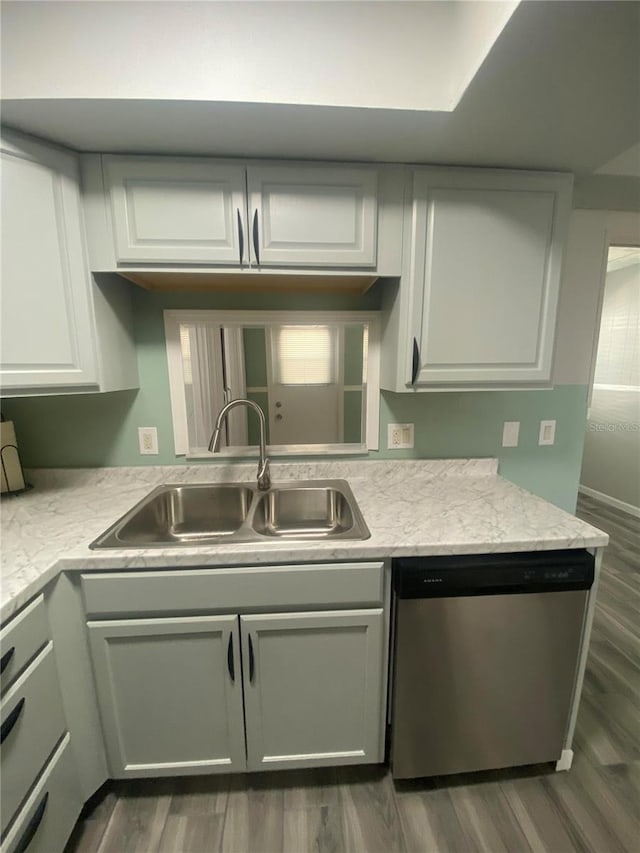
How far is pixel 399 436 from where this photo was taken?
5.42 feet

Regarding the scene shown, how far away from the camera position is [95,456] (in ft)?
5.14

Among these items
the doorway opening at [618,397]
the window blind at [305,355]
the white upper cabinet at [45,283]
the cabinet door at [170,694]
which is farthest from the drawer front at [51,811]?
the doorway opening at [618,397]

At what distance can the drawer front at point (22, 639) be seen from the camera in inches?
31.7

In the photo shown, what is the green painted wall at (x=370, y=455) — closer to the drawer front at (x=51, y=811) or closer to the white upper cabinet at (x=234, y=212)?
the white upper cabinet at (x=234, y=212)

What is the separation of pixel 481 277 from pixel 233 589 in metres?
1.34

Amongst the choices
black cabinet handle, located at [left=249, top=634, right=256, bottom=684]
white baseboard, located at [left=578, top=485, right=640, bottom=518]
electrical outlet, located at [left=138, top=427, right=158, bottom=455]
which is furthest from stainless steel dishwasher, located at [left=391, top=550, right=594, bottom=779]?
white baseboard, located at [left=578, top=485, right=640, bottom=518]

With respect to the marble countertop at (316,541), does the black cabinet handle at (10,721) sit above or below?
below

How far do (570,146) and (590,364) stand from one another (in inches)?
36.2

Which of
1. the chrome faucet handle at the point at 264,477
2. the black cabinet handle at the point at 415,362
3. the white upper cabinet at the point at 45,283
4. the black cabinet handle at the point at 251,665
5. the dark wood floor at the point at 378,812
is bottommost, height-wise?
the dark wood floor at the point at 378,812

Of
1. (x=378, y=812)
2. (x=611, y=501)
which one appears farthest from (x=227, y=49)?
(x=611, y=501)

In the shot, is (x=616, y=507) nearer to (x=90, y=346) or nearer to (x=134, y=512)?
(x=134, y=512)

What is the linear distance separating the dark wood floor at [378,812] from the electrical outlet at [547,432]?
3.97 ft

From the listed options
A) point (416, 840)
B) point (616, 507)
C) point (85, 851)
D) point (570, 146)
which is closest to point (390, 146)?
point (570, 146)

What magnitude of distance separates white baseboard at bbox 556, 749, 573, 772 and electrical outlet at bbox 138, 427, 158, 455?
1.96 m
